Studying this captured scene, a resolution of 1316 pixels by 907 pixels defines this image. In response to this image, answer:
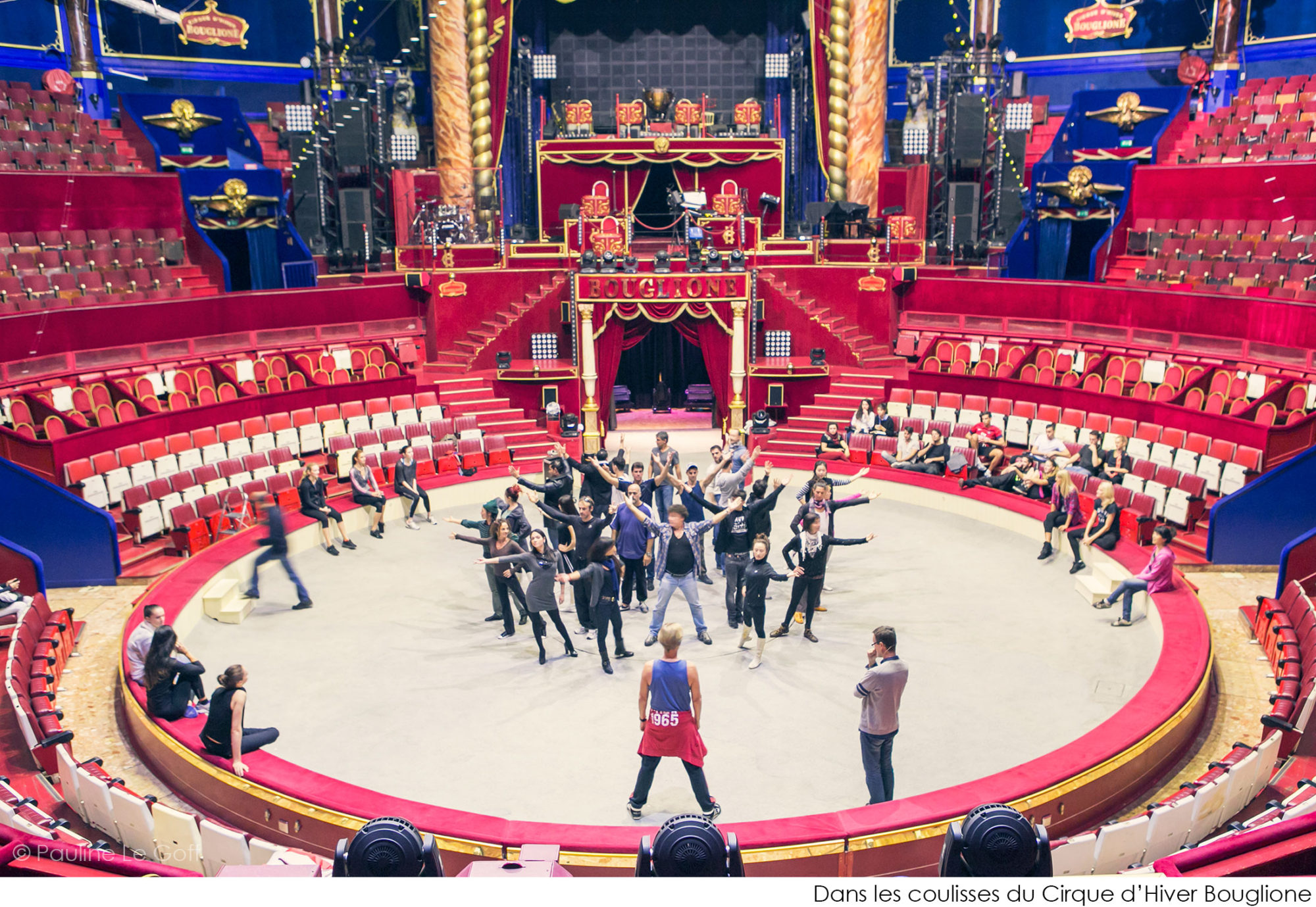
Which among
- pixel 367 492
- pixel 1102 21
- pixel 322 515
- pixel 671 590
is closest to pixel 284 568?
pixel 322 515

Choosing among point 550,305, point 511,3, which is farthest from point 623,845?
point 511,3

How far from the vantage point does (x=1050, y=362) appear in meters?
18.0

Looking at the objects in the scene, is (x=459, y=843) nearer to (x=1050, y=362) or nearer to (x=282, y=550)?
(x=282, y=550)

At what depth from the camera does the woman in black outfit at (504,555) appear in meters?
9.90

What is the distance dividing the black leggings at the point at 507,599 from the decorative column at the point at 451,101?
608 inches

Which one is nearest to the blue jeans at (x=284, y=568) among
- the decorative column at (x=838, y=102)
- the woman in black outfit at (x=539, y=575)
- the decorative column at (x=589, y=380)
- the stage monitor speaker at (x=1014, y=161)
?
the woman in black outfit at (x=539, y=575)

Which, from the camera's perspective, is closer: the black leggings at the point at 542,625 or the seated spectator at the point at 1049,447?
the black leggings at the point at 542,625

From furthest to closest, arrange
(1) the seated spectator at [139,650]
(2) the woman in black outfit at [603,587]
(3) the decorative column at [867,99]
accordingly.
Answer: (3) the decorative column at [867,99]
(2) the woman in black outfit at [603,587]
(1) the seated spectator at [139,650]

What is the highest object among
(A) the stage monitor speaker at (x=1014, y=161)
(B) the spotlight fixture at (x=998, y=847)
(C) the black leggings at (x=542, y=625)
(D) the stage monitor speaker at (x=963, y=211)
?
(A) the stage monitor speaker at (x=1014, y=161)

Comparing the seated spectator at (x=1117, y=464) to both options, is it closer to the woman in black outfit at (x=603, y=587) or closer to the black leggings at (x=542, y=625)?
the woman in black outfit at (x=603, y=587)

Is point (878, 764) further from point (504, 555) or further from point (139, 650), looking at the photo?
point (139, 650)

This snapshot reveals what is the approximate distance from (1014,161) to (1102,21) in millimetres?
5899
